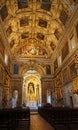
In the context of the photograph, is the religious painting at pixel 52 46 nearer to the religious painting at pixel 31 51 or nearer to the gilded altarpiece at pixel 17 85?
the religious painting at pixel 31 51

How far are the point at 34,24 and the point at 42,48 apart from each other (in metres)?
6.61

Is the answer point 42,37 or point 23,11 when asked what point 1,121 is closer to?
point 23,11

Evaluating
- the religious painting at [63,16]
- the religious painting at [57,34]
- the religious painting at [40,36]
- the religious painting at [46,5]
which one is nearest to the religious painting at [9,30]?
the religious painting at [46,5]

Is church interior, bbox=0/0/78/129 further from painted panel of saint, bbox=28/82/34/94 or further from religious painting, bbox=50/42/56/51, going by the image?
painted panel of saint, bbox=28/82/34/94

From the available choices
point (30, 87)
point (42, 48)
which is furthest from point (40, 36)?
point (30, 87)

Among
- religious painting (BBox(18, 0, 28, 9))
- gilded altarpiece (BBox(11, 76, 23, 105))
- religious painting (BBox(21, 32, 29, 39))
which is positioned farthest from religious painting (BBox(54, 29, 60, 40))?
gilded altarpiece (BBox(11, 76, 23, 105))

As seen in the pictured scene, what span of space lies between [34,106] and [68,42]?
73.7 ft

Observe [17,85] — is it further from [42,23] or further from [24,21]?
[42,23]

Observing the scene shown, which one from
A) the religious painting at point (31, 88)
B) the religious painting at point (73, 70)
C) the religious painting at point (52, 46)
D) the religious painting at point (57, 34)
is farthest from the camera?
the religious painting at point (31, 88)

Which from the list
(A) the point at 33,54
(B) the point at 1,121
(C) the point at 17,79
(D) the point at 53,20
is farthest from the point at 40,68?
(B) the point at 1,121

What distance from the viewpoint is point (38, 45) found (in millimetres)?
28156

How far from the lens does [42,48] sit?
28.2 meters

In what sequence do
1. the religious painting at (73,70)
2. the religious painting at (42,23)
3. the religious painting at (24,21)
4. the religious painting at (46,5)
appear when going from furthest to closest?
the religious painting at (42,23)
the religious painting at (24,21)
the religious painting at (46,5)
the religious painting at (73,70)

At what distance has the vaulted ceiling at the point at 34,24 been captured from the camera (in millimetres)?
17547
